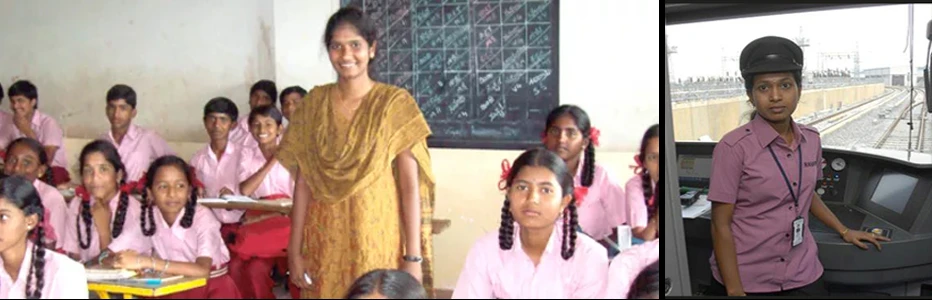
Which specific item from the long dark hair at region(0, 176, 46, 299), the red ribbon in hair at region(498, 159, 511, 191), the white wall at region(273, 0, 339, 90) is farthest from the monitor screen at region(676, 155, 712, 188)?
the long dark hair at region(0, 176, 46, 299)

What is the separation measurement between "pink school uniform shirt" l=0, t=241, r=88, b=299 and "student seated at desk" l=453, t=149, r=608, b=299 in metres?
1.42

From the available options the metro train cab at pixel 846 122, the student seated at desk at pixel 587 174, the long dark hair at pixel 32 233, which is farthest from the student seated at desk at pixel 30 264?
the metro train cab at pixel 846 122

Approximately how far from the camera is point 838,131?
489cm

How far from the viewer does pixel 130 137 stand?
3508 mm

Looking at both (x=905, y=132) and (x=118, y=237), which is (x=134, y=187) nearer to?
(x=118, y=237)

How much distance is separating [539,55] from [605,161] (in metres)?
0.44

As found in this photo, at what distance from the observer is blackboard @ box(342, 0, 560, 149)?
329cm

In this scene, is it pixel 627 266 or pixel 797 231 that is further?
pixel 797 231

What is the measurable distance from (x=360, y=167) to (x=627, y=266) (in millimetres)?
1015

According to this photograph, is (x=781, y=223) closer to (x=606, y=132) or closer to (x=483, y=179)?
(x=606, y=132)

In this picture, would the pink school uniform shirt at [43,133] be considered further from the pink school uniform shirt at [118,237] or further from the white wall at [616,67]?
the white wall at [616,67]

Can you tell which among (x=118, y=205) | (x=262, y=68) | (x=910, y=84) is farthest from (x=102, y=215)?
(x=910, y=84)

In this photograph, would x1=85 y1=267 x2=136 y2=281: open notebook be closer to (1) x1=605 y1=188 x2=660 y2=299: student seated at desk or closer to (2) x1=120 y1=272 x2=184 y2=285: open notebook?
(2) x1=120 y1=272 x2=184 y2=285: open notebook

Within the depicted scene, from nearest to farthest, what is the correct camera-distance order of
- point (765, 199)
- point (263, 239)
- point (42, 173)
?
1. point (263, 239)
2. point (42, 173)
3. point (765, 199)
